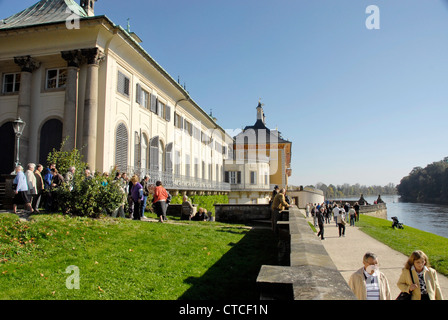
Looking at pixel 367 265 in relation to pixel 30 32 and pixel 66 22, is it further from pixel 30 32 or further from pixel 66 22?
pixel 30 32

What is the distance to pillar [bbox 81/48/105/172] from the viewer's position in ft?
58.7

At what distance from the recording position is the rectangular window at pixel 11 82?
20531mm

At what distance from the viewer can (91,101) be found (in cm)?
1836

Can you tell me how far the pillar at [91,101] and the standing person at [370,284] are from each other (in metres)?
16.0

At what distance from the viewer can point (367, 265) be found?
15.5 ft

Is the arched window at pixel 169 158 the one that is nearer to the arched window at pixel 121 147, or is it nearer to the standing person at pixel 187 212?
the arched window at pixel 121 147

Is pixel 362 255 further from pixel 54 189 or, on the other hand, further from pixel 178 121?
pixel 178 121

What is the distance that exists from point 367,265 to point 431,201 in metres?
121

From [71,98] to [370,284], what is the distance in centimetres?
1812

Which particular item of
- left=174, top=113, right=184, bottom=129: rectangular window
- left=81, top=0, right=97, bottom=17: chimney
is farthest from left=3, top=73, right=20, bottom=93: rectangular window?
left=174, top=113, right=184, bottom=129: rectangular window

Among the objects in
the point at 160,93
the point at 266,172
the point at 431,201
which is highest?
the point at 160,93

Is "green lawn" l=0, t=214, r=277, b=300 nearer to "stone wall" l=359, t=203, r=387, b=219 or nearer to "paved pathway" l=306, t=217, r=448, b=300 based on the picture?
"paved pathway" l=306, t=217, r=448, b=300

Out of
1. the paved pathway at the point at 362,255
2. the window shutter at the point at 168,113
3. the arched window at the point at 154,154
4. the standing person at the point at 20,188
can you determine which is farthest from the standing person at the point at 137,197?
the window shutter at the point at 168,113
